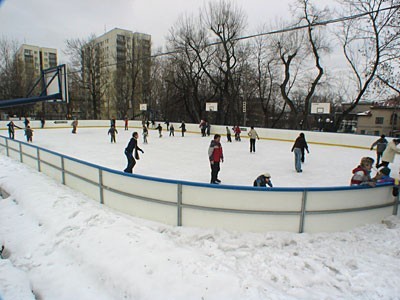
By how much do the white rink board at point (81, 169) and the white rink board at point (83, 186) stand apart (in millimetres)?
169

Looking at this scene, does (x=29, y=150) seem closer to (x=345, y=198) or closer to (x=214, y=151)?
(x=214, y=151)

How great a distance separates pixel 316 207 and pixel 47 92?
13.7 meters

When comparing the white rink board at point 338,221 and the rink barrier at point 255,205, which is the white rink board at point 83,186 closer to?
the rink barrier at point 255,205

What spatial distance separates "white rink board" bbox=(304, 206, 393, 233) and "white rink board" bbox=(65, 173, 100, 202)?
4.84m

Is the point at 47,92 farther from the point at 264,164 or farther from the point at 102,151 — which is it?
the point at 264,164

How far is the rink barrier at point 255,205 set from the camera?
4.62 m

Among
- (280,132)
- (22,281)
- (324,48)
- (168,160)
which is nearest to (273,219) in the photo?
(22,281)

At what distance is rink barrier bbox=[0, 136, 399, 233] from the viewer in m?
4.62

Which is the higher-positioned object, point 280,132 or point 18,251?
point 280,132

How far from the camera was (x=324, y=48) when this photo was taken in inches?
974

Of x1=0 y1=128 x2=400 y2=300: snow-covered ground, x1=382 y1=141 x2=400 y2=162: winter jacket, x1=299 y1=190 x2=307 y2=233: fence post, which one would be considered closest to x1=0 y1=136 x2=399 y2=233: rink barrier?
x1=299 y1=190 x2=307 y2=233: fence post

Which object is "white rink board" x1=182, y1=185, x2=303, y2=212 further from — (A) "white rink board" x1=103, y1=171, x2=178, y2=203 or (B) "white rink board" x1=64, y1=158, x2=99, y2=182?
(B) "white rink board" x1=64, y1=158, x2=99, y2=182

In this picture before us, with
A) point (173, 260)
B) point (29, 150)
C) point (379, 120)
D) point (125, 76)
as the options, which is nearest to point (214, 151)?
point (173, 260)

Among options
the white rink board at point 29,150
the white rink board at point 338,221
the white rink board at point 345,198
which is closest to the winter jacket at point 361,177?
the white rink board at point 345,198
